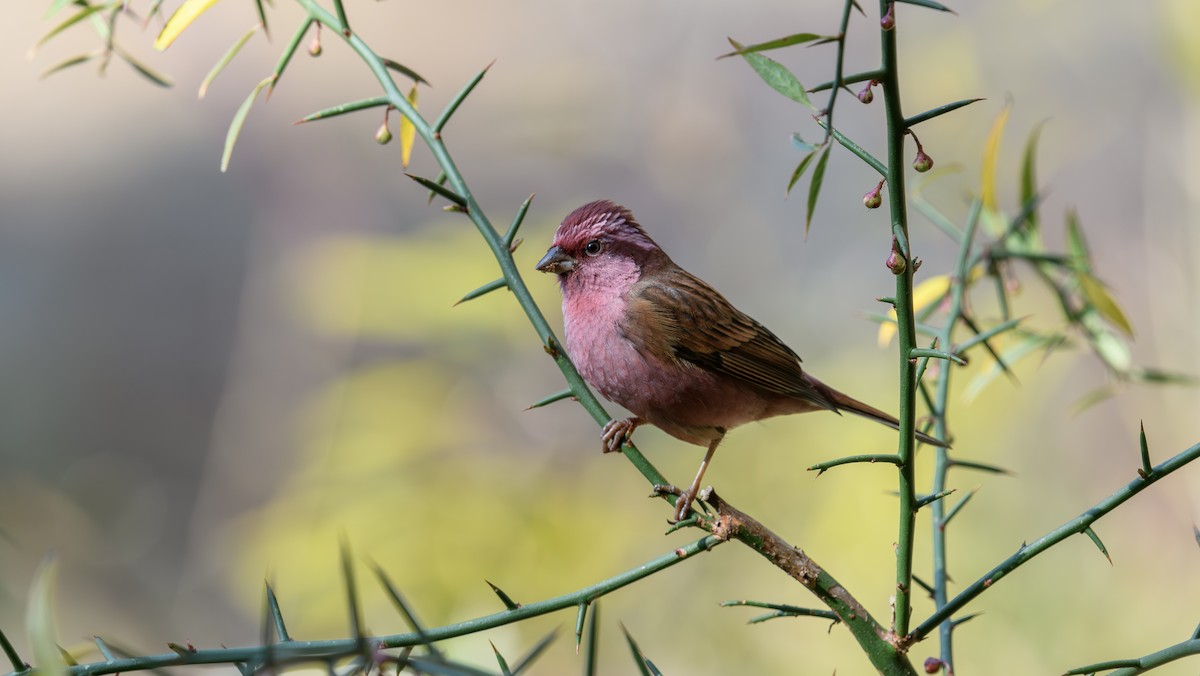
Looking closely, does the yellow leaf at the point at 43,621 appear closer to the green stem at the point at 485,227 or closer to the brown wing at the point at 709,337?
the green stem at the point at 485,227

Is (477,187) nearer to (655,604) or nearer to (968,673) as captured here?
(655,604)

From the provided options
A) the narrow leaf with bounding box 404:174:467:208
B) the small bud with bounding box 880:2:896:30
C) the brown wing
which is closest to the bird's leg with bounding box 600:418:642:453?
the brown wing

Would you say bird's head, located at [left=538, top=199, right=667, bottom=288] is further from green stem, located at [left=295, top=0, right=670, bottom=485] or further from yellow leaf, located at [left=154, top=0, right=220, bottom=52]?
yellow leaf, located at [left=154, top=0, right=220, bottom=52]

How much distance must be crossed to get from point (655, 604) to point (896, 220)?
168 inches

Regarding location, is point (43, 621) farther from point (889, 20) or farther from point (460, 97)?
point (460, 97)

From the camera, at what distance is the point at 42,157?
9633 millimetres

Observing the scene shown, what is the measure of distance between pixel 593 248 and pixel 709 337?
0.51 metres

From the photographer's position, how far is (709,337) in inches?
146

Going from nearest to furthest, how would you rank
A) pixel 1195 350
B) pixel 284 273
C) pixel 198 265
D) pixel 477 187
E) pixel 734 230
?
pixel 1195 350, pixel 734 230, pixel 284 273, pixel 477 187, pixel 198 265

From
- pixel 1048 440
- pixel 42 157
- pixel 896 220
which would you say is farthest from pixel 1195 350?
pixel 42 157

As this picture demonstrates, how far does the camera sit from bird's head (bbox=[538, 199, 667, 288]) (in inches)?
150

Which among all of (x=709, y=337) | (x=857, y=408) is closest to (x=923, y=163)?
(x=709, y=337)

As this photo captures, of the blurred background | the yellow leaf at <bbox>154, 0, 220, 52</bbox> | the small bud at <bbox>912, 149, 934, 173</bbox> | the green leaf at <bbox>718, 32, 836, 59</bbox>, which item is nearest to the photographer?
the green leaf at <bbox>718, 32, 836, 59</bbox>

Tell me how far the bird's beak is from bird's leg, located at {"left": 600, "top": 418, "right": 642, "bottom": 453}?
0.61 m
